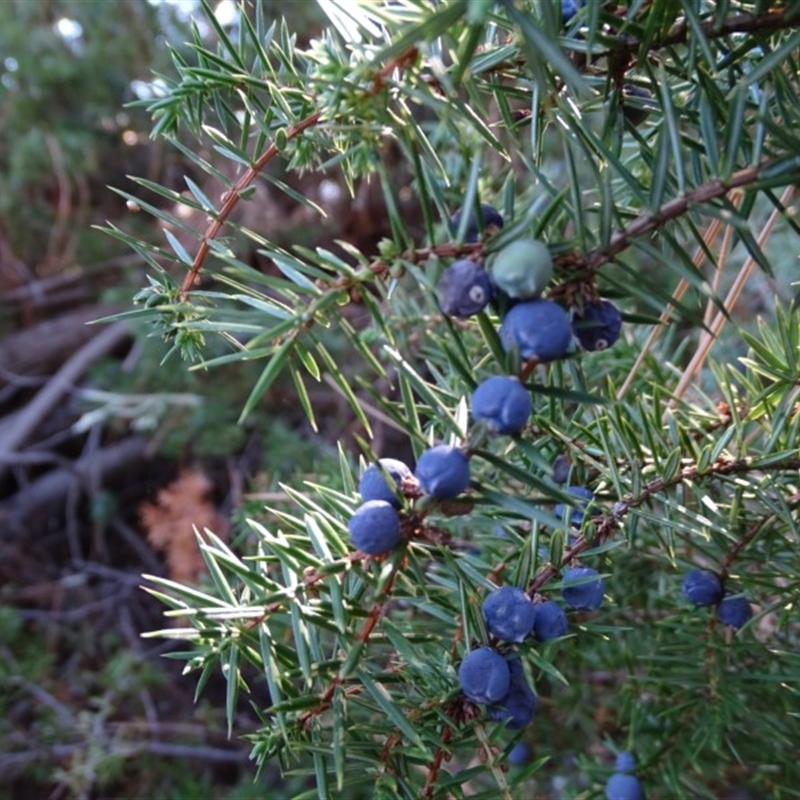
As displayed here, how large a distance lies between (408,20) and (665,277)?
814 mm

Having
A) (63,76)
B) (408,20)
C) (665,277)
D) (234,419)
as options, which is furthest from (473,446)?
(63,76)

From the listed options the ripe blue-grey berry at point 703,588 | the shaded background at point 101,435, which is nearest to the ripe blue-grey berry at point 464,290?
the ripe blue-grey berry at point 703,588

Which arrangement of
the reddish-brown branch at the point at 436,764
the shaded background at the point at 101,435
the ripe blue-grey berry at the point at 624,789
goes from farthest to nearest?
the shaded background at the point at 101,435 → the ripe blue-grey berry at the point at 624,789 → the reddish-brown branch at the point at 436,764

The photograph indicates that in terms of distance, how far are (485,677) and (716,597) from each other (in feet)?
0.52

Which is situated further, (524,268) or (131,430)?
(131,430)

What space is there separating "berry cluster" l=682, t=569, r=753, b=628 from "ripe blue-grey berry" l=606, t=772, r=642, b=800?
116 millimetres

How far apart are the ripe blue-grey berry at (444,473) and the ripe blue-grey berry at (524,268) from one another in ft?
0.18

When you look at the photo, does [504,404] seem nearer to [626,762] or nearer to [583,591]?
[583,591]

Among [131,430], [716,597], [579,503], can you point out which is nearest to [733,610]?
[716,597]

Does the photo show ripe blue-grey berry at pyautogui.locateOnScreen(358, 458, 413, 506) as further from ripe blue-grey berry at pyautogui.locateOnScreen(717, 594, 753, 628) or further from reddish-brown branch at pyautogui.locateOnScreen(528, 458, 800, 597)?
ripe blue-grey berry at pyautogui.locateOnScreen(717, 594, 753, 628)

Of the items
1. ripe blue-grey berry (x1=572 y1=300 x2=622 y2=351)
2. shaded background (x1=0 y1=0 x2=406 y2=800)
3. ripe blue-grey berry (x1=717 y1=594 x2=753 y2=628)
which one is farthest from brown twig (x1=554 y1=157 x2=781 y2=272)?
shaded background (x1=0 y1=0 x2=406 y2=800)

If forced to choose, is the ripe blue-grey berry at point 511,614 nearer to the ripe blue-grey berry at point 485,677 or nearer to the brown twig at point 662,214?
the ripe blue-grey berry at point 485,677

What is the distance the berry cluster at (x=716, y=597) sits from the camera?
413mm

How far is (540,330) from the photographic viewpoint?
0.24 m
